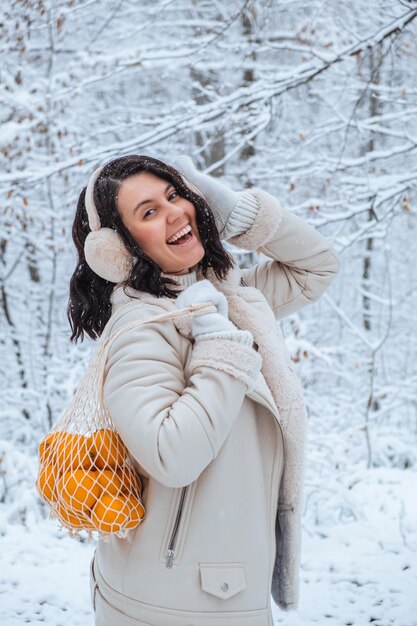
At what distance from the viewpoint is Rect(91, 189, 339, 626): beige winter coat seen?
1.34 meters

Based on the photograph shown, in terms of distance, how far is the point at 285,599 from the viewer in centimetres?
172

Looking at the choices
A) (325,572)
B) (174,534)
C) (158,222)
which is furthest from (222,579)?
(325,572)

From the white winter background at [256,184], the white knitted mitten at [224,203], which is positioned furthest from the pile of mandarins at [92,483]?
the white winter background at [256,184]

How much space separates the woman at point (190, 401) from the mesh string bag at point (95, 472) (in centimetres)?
4

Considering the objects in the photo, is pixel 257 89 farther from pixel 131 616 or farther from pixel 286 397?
pixel 131 616

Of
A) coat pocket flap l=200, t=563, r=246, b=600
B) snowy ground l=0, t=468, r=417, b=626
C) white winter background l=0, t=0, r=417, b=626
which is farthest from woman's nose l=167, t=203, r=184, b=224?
snowy ground l=0, t=468, r=417, b=626

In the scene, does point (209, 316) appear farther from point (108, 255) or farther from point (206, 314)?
point (108, 255)

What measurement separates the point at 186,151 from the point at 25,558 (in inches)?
220

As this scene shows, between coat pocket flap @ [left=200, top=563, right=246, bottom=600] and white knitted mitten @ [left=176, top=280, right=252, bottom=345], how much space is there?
1.81 ft

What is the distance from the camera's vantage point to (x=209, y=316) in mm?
1473

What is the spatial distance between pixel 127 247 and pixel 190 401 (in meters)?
A: 0.47

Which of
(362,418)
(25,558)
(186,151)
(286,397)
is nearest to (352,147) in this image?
(186,151)

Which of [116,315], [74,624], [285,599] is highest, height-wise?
[116,315]

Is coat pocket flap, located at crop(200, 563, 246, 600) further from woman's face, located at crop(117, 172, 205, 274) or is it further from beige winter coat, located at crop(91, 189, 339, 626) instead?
woman's face, located at crop(117, 172, 205, 274)
